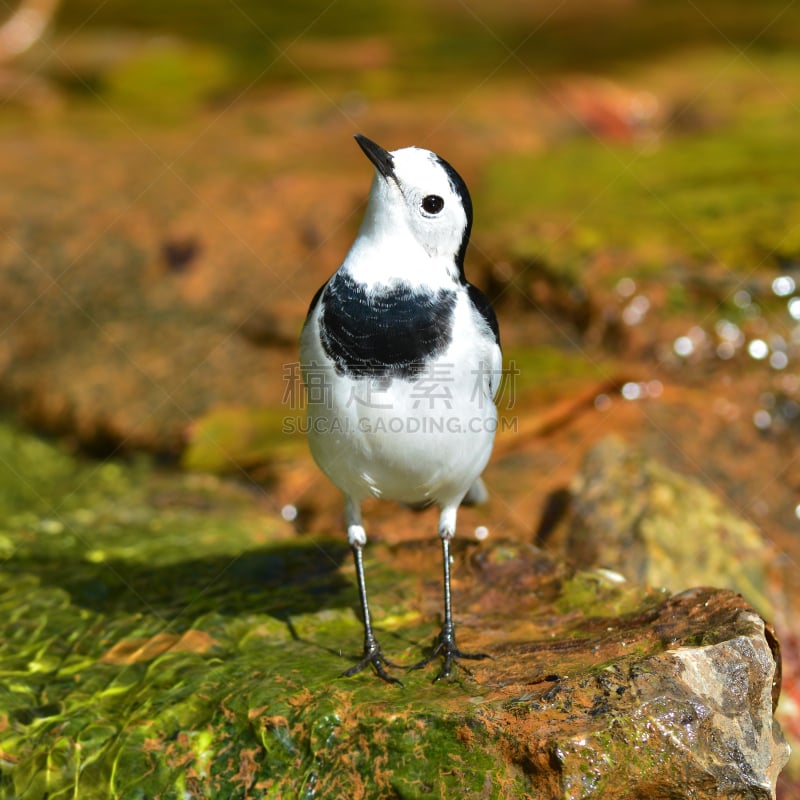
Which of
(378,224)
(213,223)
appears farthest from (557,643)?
(213,223)

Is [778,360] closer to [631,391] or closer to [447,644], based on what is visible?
[631,391]

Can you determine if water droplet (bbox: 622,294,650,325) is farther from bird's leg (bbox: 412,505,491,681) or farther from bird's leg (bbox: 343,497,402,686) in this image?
bird's leg (bbox: 343,497,402,686)

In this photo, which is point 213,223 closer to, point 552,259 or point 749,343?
point 552,259

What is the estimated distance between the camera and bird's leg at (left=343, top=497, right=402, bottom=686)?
13.9 feet

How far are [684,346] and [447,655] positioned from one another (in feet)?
14.1

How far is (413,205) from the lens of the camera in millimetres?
4109

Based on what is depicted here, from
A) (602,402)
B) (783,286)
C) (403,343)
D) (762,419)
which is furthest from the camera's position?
(783,286)

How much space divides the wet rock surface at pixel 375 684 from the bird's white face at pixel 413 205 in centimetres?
165

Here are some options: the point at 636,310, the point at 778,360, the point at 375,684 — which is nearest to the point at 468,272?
the point at 636,310

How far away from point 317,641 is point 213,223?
5.90 meters

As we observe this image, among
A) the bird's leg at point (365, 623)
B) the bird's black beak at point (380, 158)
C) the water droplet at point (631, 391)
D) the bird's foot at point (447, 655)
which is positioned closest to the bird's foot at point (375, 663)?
the bird's leg at point (365, 623)

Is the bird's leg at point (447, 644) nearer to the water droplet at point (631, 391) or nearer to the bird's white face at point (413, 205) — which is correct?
the bird's white face at point (413, 205)

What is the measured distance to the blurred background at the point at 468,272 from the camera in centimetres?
724

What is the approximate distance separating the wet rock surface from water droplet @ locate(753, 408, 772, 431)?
3.13 meters
